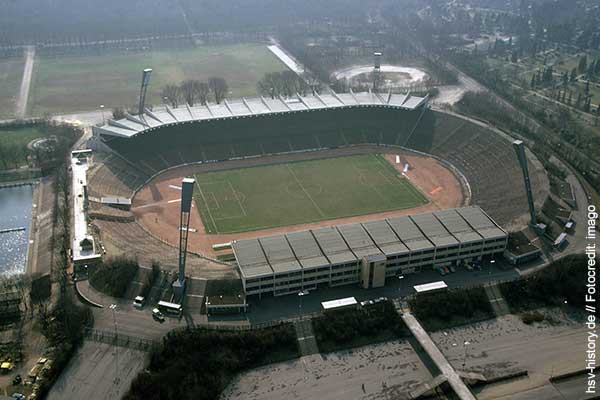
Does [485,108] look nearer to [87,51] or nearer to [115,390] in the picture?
[115,390]

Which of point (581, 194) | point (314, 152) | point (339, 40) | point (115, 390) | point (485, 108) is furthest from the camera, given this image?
point (339, 40)

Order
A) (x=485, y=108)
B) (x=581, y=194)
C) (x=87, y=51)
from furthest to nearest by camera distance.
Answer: (x=87, y=51) < (x=485, y=108) < (x=581, y=194)

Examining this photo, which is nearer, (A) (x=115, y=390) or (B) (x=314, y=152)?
(A) (x=115, y=390)

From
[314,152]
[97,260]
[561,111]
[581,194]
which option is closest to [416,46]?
[561,111]

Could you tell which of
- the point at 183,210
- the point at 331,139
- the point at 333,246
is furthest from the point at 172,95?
the point at 333,246

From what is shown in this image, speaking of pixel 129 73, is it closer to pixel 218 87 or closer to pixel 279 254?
pixel 218 87

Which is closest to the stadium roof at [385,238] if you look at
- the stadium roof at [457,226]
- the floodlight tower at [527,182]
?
the stadium roof at [457,226]
